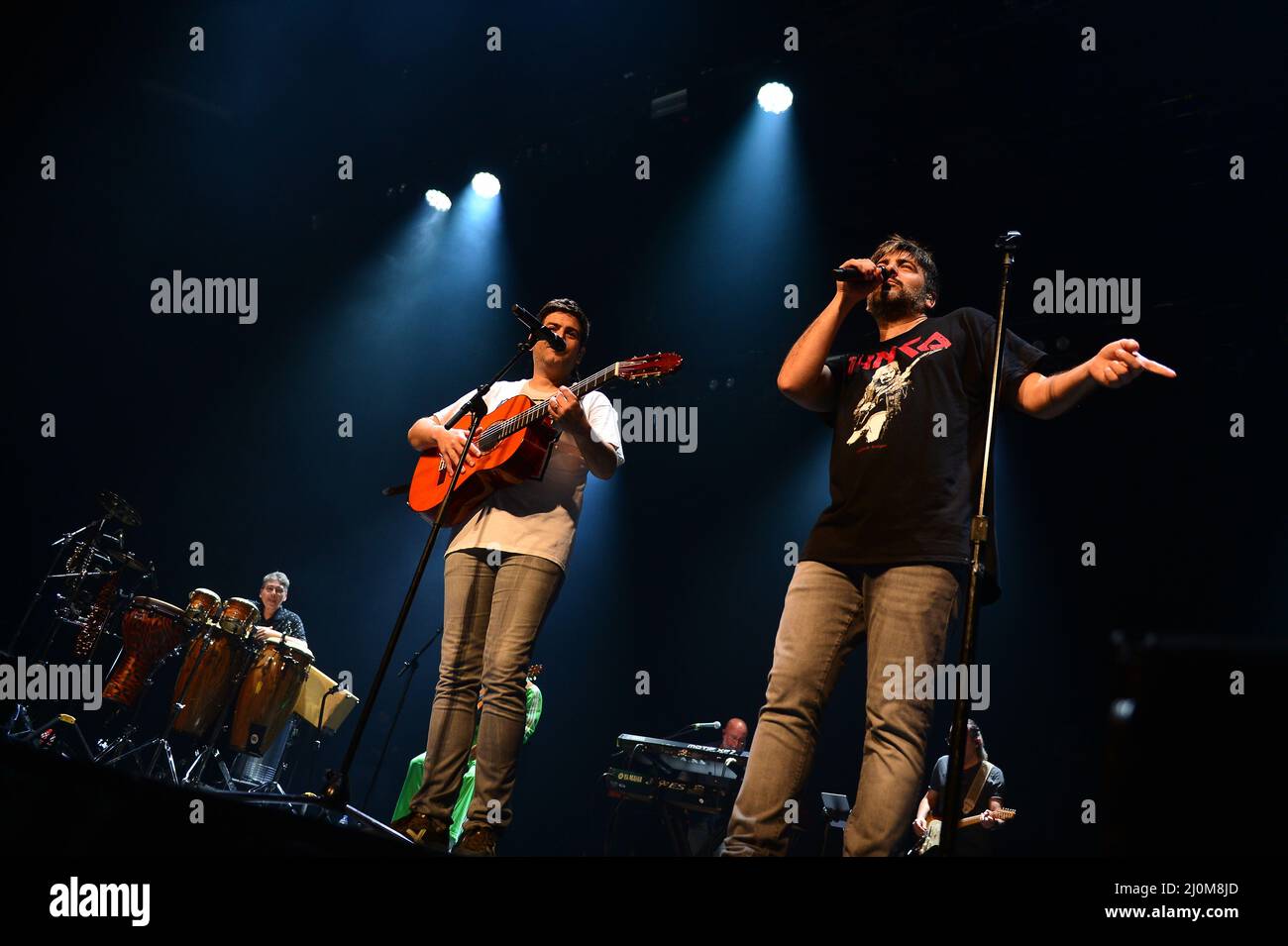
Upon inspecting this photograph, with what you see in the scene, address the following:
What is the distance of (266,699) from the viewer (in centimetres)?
643

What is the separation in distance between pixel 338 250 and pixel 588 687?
498 cm

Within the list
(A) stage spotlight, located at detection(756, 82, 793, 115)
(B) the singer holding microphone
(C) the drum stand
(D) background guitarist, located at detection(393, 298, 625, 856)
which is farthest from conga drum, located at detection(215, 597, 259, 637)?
(A) stage spotlight, located at detection(756, 82, 793, 115)

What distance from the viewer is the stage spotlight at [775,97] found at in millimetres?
7012

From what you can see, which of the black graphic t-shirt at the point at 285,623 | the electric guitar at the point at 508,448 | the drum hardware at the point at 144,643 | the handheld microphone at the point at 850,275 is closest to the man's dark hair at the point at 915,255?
the handheld microphone at the point at 850,275

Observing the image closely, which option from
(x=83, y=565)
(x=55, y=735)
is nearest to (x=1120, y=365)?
(x=83, y=565)

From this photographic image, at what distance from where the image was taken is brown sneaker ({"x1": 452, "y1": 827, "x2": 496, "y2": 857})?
9.91 feet

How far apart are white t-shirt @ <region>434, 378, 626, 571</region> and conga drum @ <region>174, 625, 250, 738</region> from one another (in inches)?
133

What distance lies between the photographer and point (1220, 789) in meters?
1.04

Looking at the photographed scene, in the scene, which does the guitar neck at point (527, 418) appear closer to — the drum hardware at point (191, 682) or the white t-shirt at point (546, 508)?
the white t-shirt at point (546, 508)

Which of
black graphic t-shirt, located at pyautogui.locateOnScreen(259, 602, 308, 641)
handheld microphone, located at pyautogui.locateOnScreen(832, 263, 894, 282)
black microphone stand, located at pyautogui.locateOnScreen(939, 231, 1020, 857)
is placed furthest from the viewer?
black graphic t-shirt, located at pyautogui.locateOnScreen(259, 602, 308, 641)

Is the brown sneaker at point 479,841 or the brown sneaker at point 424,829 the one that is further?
the brown sneaker at point 424,829

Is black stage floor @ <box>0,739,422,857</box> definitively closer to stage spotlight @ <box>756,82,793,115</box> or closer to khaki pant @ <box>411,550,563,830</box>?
khaki pant @ <box>411,550,563,830</box>

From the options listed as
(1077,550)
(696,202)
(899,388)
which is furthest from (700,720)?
(899,388)

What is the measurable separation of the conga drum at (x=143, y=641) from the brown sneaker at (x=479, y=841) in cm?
414
